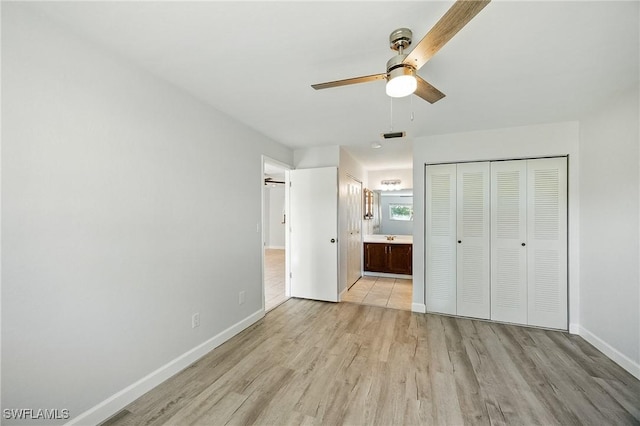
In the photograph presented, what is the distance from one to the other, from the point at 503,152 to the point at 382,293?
2.72 m

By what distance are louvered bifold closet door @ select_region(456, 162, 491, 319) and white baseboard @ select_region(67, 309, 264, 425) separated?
292 cm

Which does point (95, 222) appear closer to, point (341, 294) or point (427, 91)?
point (427, 91)

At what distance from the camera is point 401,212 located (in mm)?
6035

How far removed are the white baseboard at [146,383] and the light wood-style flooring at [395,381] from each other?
5cm

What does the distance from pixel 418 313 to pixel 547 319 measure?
1431 mm

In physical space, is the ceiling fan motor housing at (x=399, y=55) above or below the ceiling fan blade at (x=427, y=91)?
above

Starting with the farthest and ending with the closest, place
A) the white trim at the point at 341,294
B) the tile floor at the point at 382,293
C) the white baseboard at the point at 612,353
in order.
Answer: the white trim at the point at 341,294, the tile floor at the point at 382,293, the white baseboard at the point at 612,353

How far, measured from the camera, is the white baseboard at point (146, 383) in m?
1.61

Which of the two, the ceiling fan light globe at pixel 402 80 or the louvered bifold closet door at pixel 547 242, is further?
the louvered bifold closet door at pixel 547 242

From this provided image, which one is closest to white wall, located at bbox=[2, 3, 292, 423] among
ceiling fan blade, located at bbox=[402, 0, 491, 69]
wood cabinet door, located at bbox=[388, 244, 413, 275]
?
ceiling fan blade, located at bbox=[402, 0, 491, 69]

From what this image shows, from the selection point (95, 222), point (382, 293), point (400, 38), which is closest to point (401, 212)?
point (382, 293)

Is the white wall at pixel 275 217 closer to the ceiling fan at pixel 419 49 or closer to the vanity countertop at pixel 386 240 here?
the vanity countertop at pixel 386 240

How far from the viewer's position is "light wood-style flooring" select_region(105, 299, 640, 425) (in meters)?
1.72

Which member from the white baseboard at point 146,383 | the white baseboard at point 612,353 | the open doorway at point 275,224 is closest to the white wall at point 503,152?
the white baseboard at point 612,353
